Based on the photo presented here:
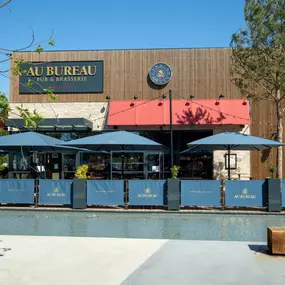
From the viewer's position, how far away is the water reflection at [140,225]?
9867 millimetres

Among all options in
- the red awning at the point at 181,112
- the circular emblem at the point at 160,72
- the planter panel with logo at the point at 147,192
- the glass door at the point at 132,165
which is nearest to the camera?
the planter panel with logo at the point at 147,192

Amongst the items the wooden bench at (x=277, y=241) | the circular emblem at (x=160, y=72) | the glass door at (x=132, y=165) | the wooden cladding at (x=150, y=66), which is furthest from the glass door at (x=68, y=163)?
the wooden bench at (x=277, y=241)

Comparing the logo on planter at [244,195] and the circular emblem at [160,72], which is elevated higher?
the circular emblem at [160,72]

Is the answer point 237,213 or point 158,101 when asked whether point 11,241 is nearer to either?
point 237,213

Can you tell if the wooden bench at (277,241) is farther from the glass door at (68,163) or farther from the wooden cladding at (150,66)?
the glass door at (68,163)

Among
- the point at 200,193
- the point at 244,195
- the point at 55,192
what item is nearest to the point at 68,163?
the point at 55,192

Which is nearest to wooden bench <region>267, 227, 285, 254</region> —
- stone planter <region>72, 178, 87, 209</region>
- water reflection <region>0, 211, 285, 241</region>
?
water reflection <region>0, 211, 285, 241</region>

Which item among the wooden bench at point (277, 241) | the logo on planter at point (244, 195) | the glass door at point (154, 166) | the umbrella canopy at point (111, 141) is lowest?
the wooden bench at point (277, 241)

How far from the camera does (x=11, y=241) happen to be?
28.5ft

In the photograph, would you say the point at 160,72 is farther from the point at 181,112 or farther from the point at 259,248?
the point at 259,248

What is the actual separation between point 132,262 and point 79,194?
23.3 feet

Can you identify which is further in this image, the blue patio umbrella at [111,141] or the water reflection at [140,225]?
the blue patio umbrella at [111,141]

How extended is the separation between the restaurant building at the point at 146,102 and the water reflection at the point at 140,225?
25.4 ft

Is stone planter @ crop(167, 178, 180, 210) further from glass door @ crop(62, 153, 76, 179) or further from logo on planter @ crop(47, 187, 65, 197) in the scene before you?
glass door @ crop(62, 153, 76, 179)
